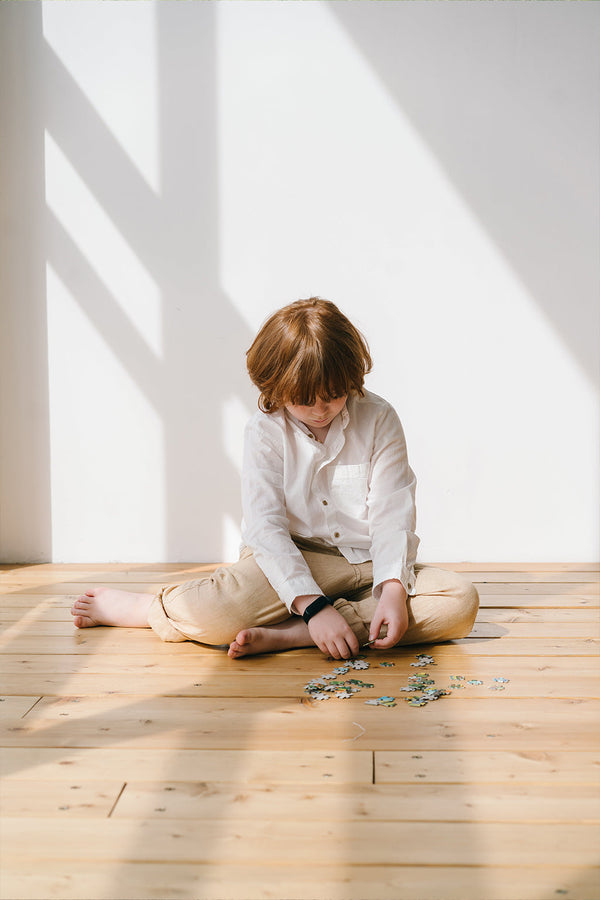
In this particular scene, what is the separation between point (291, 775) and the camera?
4.57ft

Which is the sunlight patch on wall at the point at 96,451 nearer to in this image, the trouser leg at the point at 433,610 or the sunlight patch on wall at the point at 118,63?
the sunlight patch on wall at the point at 118,63

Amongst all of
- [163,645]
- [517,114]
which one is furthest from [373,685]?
[517,114]

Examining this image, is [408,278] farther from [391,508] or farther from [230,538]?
[391,508]

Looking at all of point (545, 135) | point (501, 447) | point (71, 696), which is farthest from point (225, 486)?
point (545, 135)

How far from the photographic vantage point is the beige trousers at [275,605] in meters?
2.04

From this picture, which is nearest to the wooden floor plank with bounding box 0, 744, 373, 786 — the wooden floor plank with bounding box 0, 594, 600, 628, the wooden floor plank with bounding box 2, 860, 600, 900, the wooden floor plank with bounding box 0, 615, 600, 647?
the wooden floor plank with bounding box 2, 860, 600, 900

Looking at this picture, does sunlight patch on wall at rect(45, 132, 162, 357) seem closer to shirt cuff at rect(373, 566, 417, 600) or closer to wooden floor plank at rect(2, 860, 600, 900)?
shirt cuff at rect(373, 566, 417, 600)

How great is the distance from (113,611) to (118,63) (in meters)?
1.94

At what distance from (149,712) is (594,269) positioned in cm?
224

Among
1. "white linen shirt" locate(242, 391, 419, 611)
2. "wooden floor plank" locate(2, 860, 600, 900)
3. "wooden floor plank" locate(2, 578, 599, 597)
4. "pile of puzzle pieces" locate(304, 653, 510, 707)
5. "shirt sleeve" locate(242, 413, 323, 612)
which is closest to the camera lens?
"wooden floor plank" locate(2, 860, 600, 900)

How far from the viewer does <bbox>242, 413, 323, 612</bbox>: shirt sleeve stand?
1.98 metres

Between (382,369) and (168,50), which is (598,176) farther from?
(168,50)

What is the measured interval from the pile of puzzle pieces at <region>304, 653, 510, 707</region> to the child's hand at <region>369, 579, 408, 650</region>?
7cm

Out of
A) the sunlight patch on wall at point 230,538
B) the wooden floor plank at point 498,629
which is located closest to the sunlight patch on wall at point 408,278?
the sunlight patch on wall at point 230,538
